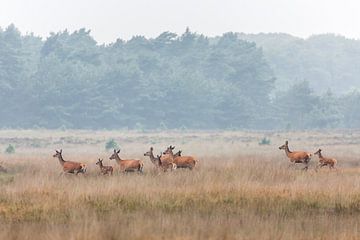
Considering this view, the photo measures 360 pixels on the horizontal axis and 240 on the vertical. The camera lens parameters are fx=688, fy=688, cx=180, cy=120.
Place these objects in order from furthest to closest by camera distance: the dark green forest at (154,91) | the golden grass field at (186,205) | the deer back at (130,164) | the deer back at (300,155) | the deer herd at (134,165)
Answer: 1. the dark green forest at (154,91)
2. the deer back at (300,155)
3. the deer back at (130,164)
4. the deer herd at (134,165)
5. the golden grass field at (186,205)

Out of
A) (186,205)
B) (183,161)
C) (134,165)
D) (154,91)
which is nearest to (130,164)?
(134,165)

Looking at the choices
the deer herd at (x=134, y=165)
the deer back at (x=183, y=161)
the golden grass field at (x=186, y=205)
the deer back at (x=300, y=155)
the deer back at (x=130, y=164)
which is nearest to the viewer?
the golden grass field at (x=186, y=205)

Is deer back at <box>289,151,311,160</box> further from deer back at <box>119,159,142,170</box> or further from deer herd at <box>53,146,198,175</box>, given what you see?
deer back at <box>119,159,142,170</box>

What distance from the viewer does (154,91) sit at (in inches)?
3440

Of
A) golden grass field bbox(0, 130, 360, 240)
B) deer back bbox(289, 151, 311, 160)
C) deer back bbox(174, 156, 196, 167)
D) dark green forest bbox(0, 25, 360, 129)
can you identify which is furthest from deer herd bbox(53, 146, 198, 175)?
dark green forest bbox(0, 25, 360, 129)

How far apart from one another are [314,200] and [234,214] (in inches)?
105

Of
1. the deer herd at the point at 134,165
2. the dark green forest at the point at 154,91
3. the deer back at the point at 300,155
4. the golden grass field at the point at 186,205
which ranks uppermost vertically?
the dark green forest at the point at 154,91

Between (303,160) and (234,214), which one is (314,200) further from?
(303,160)

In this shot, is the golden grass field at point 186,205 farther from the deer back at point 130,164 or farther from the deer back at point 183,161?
the deer back at point 183,161

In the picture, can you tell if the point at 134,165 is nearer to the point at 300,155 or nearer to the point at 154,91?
the point at 300,155

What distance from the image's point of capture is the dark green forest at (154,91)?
82688 millimetres

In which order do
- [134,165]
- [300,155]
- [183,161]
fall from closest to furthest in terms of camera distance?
[134,165] < [183,161] < [300,155]

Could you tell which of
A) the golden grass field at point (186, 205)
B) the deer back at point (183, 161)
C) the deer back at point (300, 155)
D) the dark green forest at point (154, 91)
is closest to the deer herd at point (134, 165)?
the deer back at point (183, 161)

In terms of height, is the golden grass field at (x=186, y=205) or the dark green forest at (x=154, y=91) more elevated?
the dark green forest at (x=154, y=91)
